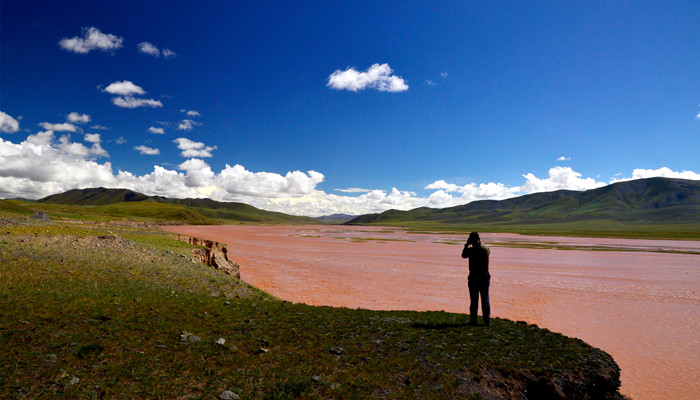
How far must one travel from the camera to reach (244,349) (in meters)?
10.0

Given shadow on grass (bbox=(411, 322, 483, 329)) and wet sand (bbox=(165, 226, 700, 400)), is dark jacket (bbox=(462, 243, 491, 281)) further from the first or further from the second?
wet sand (bbox=(165, 226, 700, 400))

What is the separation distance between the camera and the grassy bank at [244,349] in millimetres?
7680

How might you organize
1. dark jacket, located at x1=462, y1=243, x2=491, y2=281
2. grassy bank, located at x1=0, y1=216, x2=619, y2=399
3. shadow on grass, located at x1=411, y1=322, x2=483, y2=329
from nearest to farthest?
grassy bank, located at x1=0, y1=216, x2=619, y2=399 → dark jacket, located at x1=462, y1=243, x2=491, y2=281 → shadow on grass, located at x1=411, y1=322, x2=483, y2=329

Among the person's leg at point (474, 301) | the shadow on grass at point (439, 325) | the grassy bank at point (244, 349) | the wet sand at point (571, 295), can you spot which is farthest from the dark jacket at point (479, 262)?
the wet sand at point (571, 295)

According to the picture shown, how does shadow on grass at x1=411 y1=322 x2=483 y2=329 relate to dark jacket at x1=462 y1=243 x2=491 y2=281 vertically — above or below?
below

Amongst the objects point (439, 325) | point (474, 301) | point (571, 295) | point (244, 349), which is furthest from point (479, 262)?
point (571, 295)

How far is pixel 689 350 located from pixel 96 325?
2673 centimetres

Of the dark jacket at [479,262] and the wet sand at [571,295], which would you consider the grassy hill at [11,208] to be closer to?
the wet sand at [571,295]

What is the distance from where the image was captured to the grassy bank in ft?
25.2

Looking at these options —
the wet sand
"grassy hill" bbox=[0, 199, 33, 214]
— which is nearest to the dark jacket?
the wet sand

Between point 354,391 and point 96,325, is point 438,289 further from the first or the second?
point 96,325

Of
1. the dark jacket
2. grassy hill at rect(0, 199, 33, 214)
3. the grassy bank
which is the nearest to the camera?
the grassy bank

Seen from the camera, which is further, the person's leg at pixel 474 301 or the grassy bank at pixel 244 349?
the person's leg at pixel 474 301

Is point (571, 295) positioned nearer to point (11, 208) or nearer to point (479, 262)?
point (479, 262)
